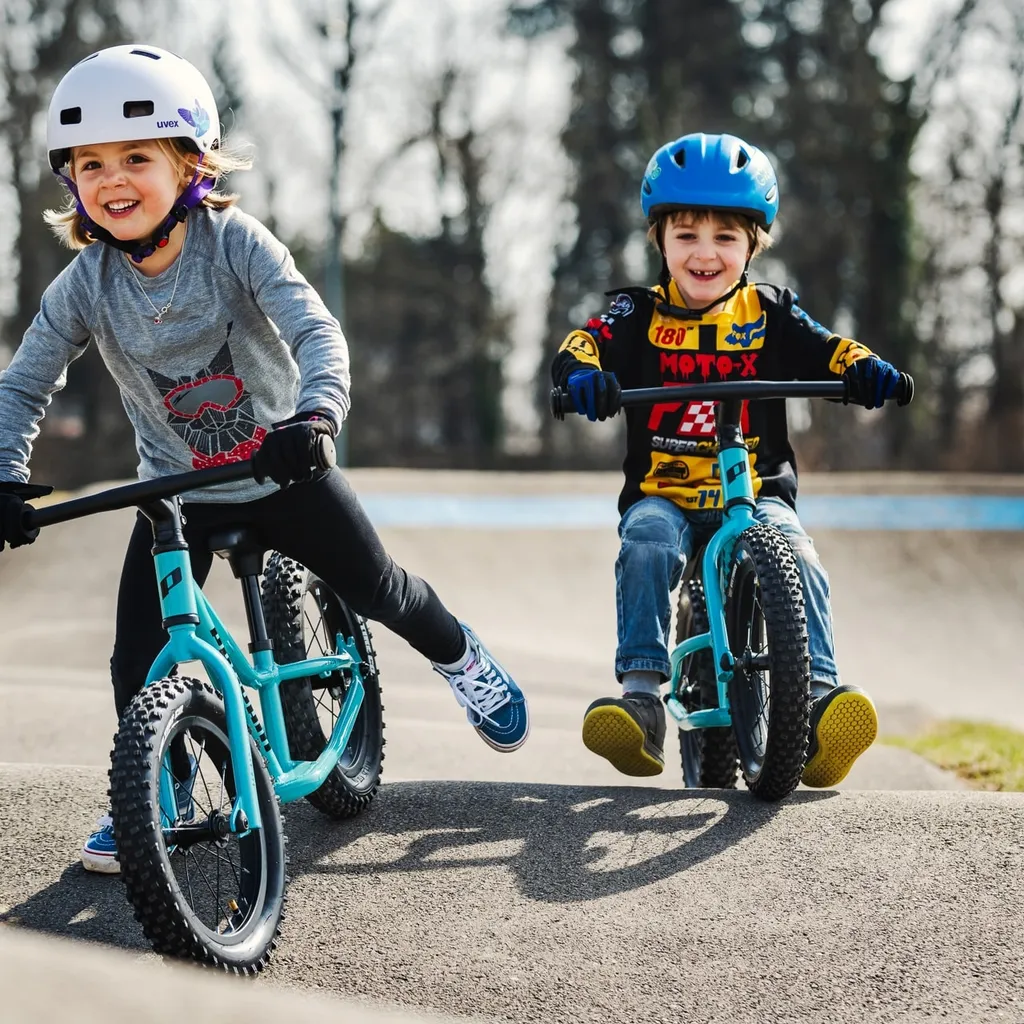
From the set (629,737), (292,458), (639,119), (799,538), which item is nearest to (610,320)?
(799,538)

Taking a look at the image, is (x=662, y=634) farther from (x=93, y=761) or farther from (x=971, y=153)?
(x=971, y=153)

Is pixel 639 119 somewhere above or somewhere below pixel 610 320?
above

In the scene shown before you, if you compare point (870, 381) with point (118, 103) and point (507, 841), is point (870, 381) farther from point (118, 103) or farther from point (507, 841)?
point (118, 103)

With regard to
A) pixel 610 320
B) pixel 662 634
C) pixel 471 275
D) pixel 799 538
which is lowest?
pixel 662 634

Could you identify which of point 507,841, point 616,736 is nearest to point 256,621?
point 507,841

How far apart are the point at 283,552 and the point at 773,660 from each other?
145cm

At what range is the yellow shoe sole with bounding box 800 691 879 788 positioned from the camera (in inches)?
152

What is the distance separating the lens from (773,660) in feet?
12.2

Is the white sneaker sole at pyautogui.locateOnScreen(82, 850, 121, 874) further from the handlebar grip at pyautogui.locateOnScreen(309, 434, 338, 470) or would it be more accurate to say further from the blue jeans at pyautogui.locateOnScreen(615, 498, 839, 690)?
the blue jeans at pyautogui.locateOnScreen(615, 498, 839, 690)

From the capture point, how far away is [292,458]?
2732 mm

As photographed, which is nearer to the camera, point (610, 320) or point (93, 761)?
point (610, 320)

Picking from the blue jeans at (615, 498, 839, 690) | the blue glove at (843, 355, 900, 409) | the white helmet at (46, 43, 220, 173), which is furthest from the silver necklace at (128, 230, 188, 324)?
the blue glove at (843, 355, 900, 409)

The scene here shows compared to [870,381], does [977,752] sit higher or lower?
lower

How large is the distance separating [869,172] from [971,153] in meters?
2.54
